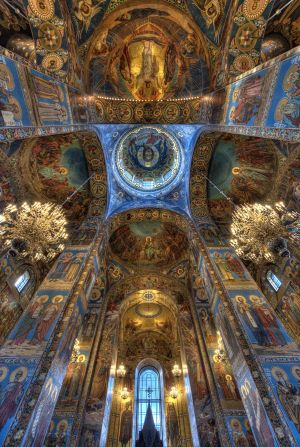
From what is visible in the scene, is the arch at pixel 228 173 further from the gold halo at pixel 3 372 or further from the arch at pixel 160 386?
the gold halo at pixel 3 372

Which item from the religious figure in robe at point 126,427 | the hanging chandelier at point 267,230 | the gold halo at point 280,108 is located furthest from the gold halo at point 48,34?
the religious figure in robe at point 126,427

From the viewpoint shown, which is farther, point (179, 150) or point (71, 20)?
point (179, 150)

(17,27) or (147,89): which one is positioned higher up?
(147,89)

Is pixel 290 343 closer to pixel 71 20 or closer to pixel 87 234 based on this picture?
pixel 87 234

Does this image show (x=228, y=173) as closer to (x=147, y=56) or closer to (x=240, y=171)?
(x=240, y=171)

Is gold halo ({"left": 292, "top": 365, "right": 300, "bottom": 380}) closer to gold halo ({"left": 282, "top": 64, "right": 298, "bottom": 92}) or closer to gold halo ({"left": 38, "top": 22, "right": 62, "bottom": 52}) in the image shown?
gold halo ({"left": 282, "top": 64, "right": 298, "bottom": 92})

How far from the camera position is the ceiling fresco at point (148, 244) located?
13422mm

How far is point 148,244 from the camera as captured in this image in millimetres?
13938

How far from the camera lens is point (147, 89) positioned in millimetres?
10961

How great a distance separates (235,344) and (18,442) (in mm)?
5172

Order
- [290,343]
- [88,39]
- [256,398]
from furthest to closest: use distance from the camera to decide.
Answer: [88,39]
[290,343]
[256,398]

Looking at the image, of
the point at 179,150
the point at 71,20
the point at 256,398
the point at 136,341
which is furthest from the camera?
the point at 136,341

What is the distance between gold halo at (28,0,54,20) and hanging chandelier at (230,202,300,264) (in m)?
8.40

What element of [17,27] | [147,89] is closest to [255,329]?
[147,89]
